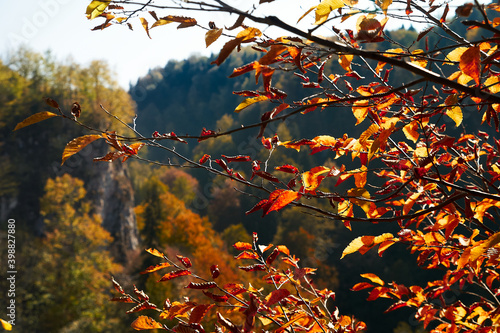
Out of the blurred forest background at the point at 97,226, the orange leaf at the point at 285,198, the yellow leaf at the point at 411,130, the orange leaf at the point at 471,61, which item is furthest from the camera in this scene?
the blurred forest background at the point at 97,226

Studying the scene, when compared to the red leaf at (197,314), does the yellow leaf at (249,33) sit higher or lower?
higher

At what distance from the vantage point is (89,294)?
18.3 metres

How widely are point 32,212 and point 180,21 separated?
2702cm

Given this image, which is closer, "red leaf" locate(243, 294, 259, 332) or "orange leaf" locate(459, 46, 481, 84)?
"orange leaf" locate(459, 46, 481, 84)

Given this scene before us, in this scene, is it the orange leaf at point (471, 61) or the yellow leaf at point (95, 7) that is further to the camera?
the yellow leaf at point (95, 7)

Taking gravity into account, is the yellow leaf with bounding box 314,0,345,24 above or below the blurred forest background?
above

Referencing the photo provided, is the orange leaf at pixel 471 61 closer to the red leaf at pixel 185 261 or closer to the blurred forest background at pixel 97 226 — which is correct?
the red leaf at pixel 185 261

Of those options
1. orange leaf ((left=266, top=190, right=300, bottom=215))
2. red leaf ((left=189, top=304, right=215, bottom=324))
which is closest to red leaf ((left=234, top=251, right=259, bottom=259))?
red leaf ((left=189, top=304, right=215, bottom=324))

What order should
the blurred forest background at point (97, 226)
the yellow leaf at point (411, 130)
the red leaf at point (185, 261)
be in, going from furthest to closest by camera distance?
the blurred forest background at point (97, 226), the red leaf at point (185, 261), the yellow leaf at point (411, 130)

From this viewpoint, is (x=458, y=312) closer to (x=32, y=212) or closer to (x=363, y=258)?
(x=32, y=212)

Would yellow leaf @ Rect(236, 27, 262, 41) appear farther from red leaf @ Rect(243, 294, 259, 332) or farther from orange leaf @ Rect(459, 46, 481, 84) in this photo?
red leaf @ Rect(243, 294, 259, 332)

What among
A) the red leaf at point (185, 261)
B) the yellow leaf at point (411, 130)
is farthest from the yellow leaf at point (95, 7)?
the yellow leaf at point (411, 130)

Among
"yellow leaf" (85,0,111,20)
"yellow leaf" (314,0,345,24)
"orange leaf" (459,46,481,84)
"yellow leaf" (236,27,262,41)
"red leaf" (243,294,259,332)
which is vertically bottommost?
"red leaf" (243,294,259,332)

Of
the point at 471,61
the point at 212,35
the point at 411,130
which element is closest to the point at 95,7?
the point at 212,35
